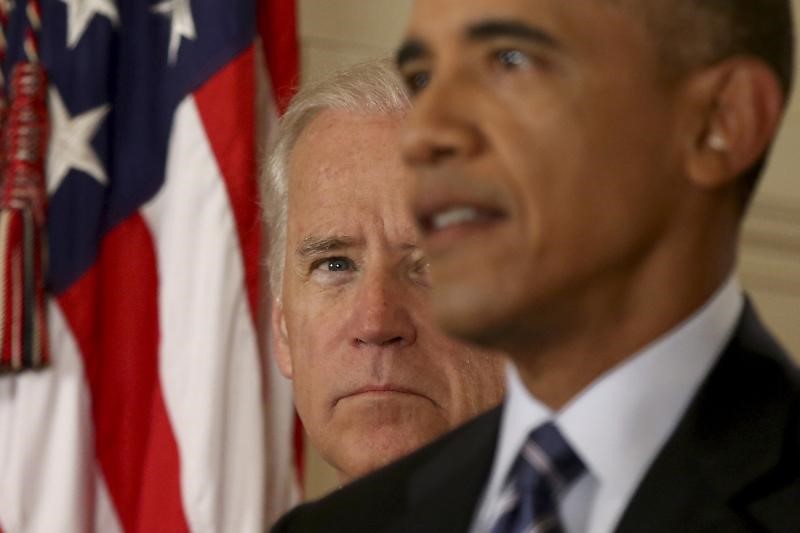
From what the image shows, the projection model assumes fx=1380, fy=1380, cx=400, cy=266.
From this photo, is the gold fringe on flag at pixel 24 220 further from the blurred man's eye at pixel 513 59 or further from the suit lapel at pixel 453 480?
the blurred man's eye at pixel 513 59

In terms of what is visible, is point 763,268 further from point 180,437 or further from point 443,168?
point 443,168

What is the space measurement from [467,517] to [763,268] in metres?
1.57

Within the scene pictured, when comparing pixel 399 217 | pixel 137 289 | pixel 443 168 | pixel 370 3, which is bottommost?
pixel 137 289

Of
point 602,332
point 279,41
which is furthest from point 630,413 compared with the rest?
point 279,41

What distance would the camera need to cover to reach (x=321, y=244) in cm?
149

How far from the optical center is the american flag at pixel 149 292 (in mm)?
2082

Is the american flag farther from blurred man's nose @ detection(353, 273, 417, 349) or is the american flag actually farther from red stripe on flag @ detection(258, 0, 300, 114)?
blurred man's nose @ detection(353, 273, 417, 349)

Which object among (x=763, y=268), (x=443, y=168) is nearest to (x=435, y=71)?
(x=443, y=168)

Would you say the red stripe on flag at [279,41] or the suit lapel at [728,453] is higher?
the suit lapel at [728,453]

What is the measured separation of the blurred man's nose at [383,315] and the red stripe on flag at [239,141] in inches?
27.5

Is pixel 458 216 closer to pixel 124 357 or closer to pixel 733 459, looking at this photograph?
pixel 733 459

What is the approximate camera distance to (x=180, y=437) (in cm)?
208

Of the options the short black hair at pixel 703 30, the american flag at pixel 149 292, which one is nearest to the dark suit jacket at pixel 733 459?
the short black hair at pixel 703 30

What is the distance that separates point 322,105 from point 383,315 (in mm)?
316
